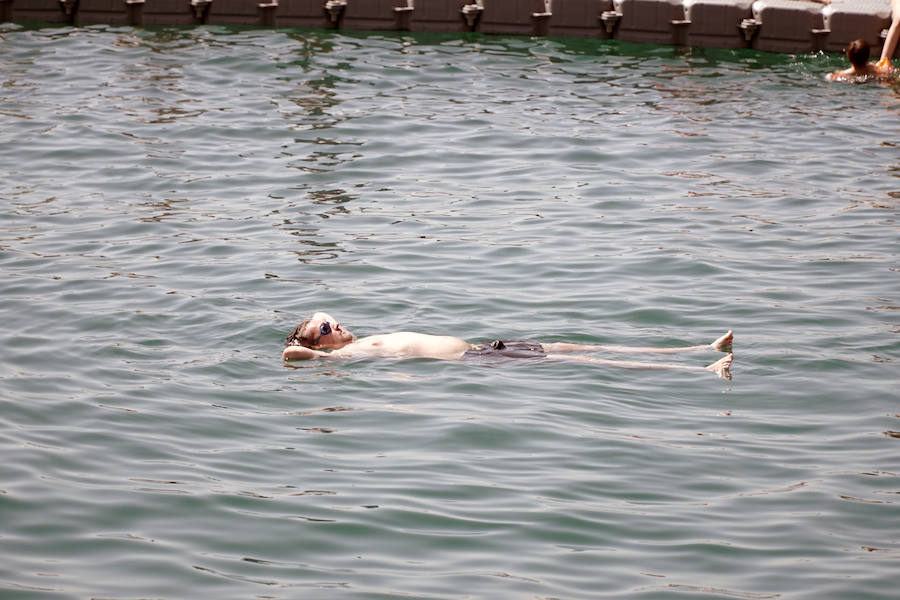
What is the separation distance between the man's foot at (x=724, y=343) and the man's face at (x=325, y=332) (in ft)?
9.87

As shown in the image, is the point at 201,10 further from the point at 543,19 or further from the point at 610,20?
the point at 610,20

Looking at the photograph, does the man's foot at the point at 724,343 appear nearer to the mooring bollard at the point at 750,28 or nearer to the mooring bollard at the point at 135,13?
the mooring bollard at the point at 750,28

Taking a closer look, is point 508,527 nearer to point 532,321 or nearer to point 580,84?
point 532,321

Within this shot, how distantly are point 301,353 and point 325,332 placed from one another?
256mm

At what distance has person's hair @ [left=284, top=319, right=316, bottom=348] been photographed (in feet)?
30.1

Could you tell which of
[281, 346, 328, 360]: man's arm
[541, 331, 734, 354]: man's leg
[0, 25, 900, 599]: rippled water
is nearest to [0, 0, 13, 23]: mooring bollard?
[0, 25, 900, 599]: rippled water

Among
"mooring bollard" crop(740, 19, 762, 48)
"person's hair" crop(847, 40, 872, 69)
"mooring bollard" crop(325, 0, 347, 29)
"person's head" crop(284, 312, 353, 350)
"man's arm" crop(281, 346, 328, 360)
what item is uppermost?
"mooring bollard" crop(325, 0, 347, 29)

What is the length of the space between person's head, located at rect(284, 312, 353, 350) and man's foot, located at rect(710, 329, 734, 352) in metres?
2.98

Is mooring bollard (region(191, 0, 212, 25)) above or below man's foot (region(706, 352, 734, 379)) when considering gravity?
above

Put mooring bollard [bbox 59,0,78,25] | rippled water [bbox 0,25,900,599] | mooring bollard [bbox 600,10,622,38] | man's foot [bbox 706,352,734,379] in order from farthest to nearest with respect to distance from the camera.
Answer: mooring bollard [bbox 59,0,78,25] → mooring bollard [bbox 600,10,622,38] → man's foot [bbox 706,352,734,379] → rippled water [bbox 0,25,900,599]

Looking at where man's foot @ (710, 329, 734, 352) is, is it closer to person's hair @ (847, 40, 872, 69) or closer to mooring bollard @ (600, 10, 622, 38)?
person's hair @ (847, 40, 872, 69)

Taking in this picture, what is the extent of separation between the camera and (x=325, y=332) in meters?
9.12

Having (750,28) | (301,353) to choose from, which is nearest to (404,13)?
(750,28)

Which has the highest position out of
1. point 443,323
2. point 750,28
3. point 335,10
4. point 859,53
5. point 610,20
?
point 335,10
